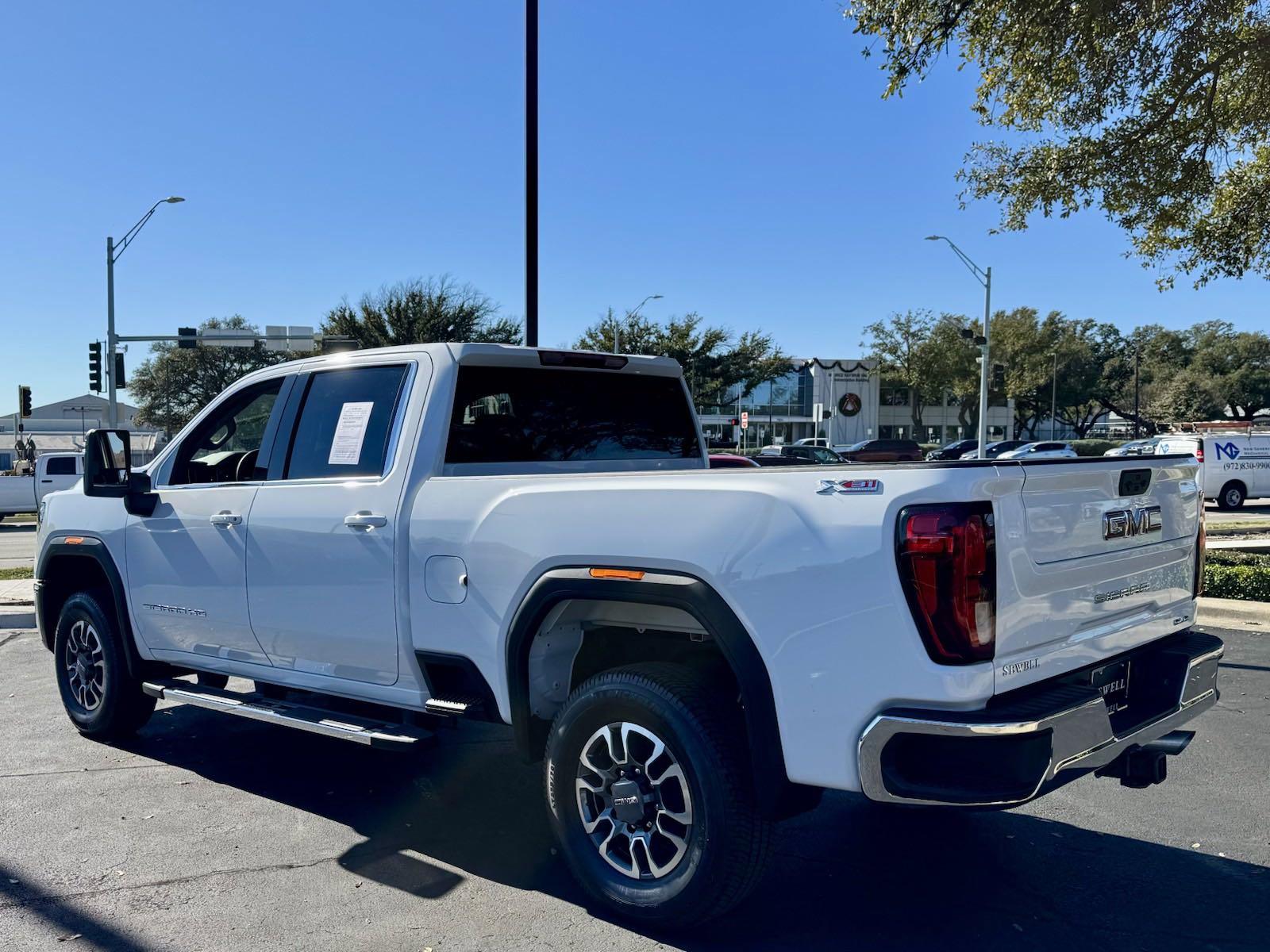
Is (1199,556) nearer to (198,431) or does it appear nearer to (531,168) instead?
(198,431)

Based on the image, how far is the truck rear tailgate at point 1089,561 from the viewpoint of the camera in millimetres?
3016

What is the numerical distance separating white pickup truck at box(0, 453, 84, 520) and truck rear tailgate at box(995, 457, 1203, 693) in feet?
80.3

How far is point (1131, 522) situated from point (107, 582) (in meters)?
5.41

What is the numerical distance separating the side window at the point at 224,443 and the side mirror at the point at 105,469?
0.81 feet

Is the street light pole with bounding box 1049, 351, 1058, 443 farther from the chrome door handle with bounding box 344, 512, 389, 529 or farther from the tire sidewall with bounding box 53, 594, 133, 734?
the chrome door handle with bounding box 344, 512, 389, 529

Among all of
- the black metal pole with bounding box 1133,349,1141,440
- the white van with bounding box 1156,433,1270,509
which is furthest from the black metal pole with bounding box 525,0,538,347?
the black metal pole with bounding box 1133,349,1141,440

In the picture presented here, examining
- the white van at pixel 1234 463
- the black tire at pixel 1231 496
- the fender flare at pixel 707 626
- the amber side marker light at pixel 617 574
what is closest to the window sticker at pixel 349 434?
the fender flare at pixel 707 626

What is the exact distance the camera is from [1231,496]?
25.3 meters

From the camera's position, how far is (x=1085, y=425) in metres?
88.2

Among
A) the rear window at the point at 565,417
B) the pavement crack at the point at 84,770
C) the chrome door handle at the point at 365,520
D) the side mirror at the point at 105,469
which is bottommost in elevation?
the pavement crack at the point at 84,770

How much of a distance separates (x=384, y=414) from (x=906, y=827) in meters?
2.98

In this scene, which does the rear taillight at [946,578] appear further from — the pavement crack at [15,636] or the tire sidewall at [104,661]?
the pavement crack at [15,636]

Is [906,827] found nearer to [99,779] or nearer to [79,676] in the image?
[99,779]

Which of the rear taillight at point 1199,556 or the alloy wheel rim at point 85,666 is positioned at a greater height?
the rear taillight at point 1199,556
